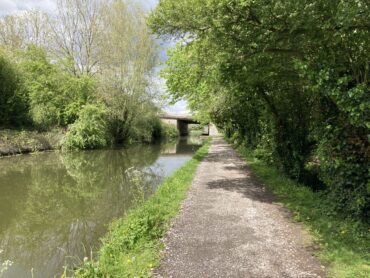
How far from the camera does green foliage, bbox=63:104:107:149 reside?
26.6m

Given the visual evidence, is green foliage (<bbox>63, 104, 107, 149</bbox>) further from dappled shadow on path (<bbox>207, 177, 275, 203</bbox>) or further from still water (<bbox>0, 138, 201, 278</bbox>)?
dappled shadow on path (<bbox>207, 177, 275, 203</bbox>)

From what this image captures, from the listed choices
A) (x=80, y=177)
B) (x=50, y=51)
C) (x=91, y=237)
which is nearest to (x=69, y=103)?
(x=50, y=51)

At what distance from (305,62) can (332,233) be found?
3234 millimetres

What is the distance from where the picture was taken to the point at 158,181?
44.7 feet

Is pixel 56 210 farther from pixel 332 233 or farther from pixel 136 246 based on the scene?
pixel 332 233

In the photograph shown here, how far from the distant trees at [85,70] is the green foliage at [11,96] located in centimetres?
7

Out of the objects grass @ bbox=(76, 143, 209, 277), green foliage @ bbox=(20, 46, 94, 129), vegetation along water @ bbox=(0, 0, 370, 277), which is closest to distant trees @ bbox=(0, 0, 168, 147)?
green foliage @ bbox=(20, 46, 94, 129)

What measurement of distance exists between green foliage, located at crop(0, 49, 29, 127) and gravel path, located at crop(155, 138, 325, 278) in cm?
2374

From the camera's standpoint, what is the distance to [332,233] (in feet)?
18.5

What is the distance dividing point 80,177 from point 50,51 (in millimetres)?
22786

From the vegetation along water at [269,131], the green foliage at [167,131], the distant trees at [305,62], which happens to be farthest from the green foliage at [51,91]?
the green foliage at [167,131]

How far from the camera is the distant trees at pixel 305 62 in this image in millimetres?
5734

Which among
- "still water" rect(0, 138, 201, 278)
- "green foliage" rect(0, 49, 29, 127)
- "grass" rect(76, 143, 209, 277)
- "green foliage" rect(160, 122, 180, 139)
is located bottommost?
"still water" rect(0, 138, 201, 278)

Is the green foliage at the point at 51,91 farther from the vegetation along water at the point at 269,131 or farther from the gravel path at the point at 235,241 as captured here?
the gravel path at the point at 235,241
